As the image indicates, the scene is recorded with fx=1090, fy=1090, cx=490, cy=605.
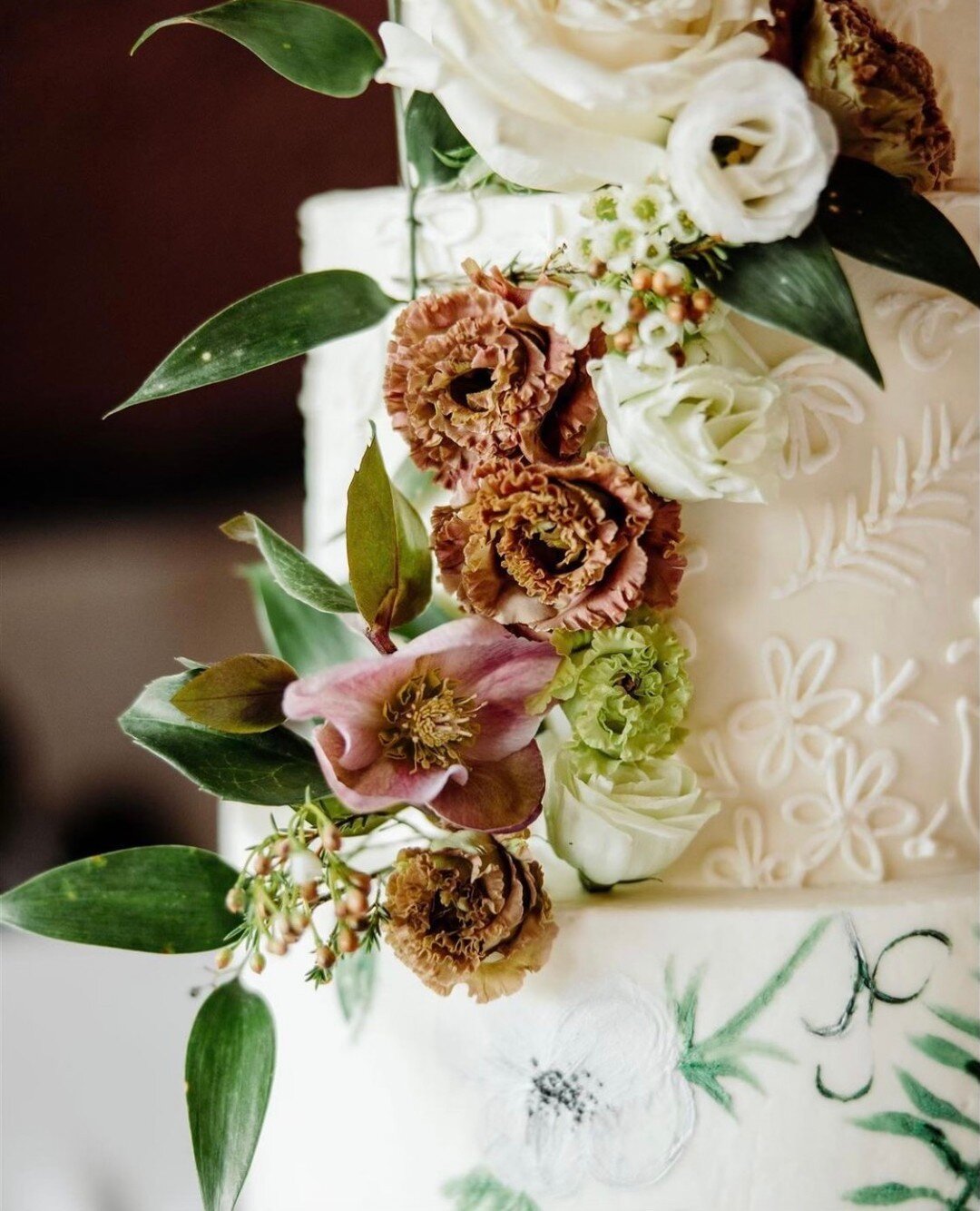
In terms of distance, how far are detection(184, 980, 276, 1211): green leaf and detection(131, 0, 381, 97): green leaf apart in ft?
2.32

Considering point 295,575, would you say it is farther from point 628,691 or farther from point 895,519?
point 895,519

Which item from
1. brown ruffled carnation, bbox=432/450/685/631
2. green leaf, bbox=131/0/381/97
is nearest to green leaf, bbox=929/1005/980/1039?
brown ruffled carnation, bbox=432/450/685/631

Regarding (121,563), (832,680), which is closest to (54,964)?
(121,563)

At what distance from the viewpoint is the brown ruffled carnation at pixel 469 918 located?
71 centimetres

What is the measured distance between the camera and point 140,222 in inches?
71.0

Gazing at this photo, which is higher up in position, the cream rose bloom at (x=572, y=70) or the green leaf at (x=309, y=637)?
the cream rose bloom at (x=572, y=70)

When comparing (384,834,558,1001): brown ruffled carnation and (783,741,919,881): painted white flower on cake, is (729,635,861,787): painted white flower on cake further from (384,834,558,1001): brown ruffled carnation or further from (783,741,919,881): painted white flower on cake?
(384,834,558,1001): brown ruffled carnation

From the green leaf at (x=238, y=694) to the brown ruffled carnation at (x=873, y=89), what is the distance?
1.72ft

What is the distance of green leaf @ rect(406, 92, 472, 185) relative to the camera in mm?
875

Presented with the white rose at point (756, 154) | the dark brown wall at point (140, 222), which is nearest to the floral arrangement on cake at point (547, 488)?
the white rose at point (756, 154)

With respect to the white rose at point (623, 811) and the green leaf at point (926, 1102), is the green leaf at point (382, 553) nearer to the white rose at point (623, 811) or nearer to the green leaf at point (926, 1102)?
the white rose at point (623, 811)

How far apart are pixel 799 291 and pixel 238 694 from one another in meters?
0.45

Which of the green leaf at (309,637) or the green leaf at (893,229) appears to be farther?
the green leaf at (309,637)

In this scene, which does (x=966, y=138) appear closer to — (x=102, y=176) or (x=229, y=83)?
(x=229, y=83)
